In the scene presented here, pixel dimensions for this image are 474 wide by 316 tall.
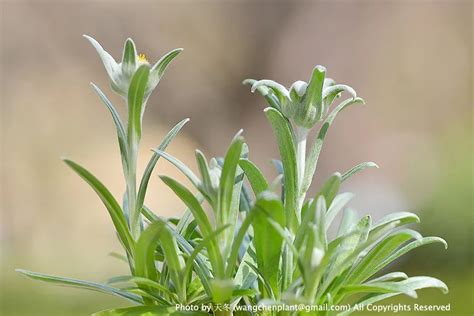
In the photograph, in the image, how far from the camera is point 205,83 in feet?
13.0

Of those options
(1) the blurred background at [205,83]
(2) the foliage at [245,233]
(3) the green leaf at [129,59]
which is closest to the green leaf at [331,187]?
(2) the foliage at [245,233]

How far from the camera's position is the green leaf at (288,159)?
2.06 feet

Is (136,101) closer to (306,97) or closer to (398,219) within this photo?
(306,97)

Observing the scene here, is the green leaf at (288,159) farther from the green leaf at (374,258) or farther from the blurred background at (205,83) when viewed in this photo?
the blurred background at (205,83)

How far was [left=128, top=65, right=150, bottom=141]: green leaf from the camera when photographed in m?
0.58

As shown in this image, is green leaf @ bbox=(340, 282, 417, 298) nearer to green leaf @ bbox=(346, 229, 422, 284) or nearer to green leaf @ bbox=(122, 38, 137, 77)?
green leaf @ bbox=(346, 229, 422, 284)

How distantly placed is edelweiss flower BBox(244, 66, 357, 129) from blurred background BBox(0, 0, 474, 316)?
2.69m

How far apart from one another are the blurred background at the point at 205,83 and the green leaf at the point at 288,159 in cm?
269

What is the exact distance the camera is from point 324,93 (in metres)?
0.62

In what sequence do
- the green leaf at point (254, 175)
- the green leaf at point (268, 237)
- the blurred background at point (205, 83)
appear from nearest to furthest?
the green leaf at point (268, 237)
the green leaf at point (254, 175)
the blurred background at point (205, 83)

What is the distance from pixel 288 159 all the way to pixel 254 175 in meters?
0.04

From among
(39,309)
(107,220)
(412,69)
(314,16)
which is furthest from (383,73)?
(39,309)

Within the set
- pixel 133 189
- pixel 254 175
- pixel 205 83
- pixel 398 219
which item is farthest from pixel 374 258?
pixel 205 83

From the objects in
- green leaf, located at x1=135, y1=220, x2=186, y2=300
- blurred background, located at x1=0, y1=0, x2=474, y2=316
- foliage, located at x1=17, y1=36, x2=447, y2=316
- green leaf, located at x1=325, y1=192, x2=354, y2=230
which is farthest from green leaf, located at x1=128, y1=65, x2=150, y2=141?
blurred background, located at x1=0, y1=0, x2=474, y2=316
